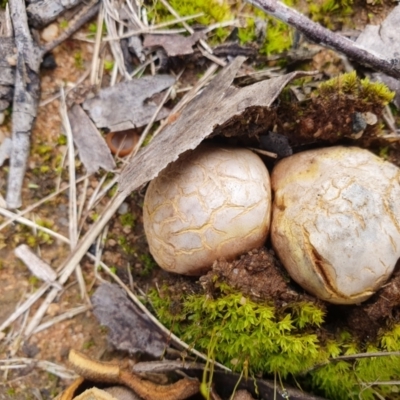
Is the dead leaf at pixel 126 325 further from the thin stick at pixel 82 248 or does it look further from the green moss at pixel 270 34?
the green moss at pixel 270 34

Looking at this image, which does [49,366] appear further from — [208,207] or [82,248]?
[208,207]

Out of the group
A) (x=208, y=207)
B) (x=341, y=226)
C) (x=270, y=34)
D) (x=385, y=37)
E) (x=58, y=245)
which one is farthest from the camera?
(x=58, y=245)

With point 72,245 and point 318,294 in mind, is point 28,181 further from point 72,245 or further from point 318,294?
point 318,294

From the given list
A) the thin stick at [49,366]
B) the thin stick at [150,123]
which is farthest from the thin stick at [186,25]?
the thin stick at [49,366]

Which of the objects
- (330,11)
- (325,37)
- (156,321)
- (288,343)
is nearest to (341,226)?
(288,343)

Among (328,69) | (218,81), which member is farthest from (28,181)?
(328,69)

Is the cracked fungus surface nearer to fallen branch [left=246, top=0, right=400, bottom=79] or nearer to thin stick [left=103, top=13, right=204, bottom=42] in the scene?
fallen branch [left=246, top=0, right=400, bottom=79]
